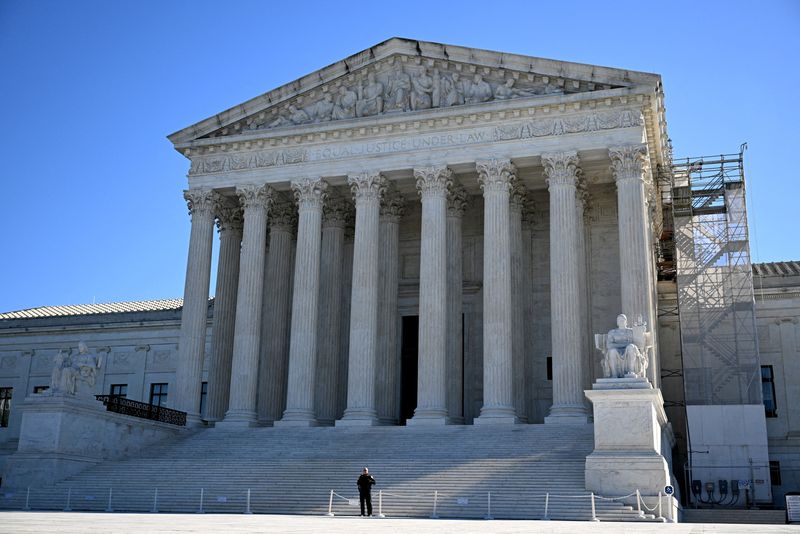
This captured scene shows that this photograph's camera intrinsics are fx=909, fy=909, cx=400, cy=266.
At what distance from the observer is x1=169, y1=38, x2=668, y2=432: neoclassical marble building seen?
3753 cm

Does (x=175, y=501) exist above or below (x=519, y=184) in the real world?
below

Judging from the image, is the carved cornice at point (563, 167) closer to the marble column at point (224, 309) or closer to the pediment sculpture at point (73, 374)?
the marble column at point (224, 309)

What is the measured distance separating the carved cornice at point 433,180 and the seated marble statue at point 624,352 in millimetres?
12329

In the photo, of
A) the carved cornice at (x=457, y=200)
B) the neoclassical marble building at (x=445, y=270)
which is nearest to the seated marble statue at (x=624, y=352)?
the neoclassical marble building at (x=445, y=270)

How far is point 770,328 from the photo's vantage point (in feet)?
151

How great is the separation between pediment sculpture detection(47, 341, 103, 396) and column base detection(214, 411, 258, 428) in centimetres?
608

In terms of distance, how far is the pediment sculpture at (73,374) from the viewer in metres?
35.5

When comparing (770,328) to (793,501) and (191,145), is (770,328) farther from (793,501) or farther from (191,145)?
(191,145)

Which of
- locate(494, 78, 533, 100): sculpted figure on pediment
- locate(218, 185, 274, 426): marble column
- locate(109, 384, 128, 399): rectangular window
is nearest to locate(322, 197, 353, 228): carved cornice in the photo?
locate(218, 185, 274, 426): marble column

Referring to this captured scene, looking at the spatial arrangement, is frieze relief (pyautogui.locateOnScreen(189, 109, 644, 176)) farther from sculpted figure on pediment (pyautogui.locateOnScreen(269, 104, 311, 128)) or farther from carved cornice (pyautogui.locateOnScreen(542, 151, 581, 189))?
sculpted figure on pediment (pyautogui.locateOnScreen(269, 104, 311, 128))

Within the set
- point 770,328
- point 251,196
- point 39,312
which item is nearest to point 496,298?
point 251,196

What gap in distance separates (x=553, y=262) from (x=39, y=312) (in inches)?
1739

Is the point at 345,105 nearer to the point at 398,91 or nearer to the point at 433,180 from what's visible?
the point at 398,91

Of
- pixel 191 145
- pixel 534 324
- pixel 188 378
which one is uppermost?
pixel 191 145
